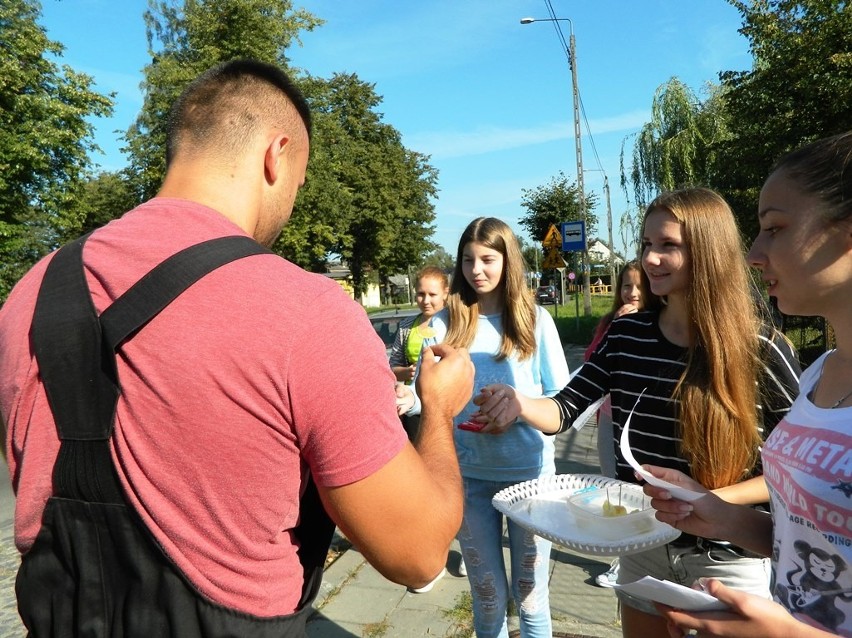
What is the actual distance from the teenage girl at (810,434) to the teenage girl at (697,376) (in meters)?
0.41

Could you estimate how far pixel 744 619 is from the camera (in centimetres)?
121

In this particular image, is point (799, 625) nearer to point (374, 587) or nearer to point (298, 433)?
point (298, 433)

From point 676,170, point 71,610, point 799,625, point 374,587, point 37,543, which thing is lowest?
point 374,587

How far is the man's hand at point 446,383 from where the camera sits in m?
1.61

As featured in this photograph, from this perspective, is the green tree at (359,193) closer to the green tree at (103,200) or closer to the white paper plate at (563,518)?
the green tree at (103,200)

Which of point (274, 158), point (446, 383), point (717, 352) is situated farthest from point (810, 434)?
point (274, 158)

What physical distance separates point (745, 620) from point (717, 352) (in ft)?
3.36

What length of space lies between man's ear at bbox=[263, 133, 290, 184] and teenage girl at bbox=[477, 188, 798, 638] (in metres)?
1.33

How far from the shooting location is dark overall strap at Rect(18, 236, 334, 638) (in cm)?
118

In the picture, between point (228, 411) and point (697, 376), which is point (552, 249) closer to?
point (697, 376)

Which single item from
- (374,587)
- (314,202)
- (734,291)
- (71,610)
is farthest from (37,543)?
(314,202)

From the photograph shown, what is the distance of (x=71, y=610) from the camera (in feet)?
4.01

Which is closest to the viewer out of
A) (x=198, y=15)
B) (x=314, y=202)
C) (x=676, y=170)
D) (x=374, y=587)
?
(x=374, y=587)

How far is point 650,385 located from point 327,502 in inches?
54.0
